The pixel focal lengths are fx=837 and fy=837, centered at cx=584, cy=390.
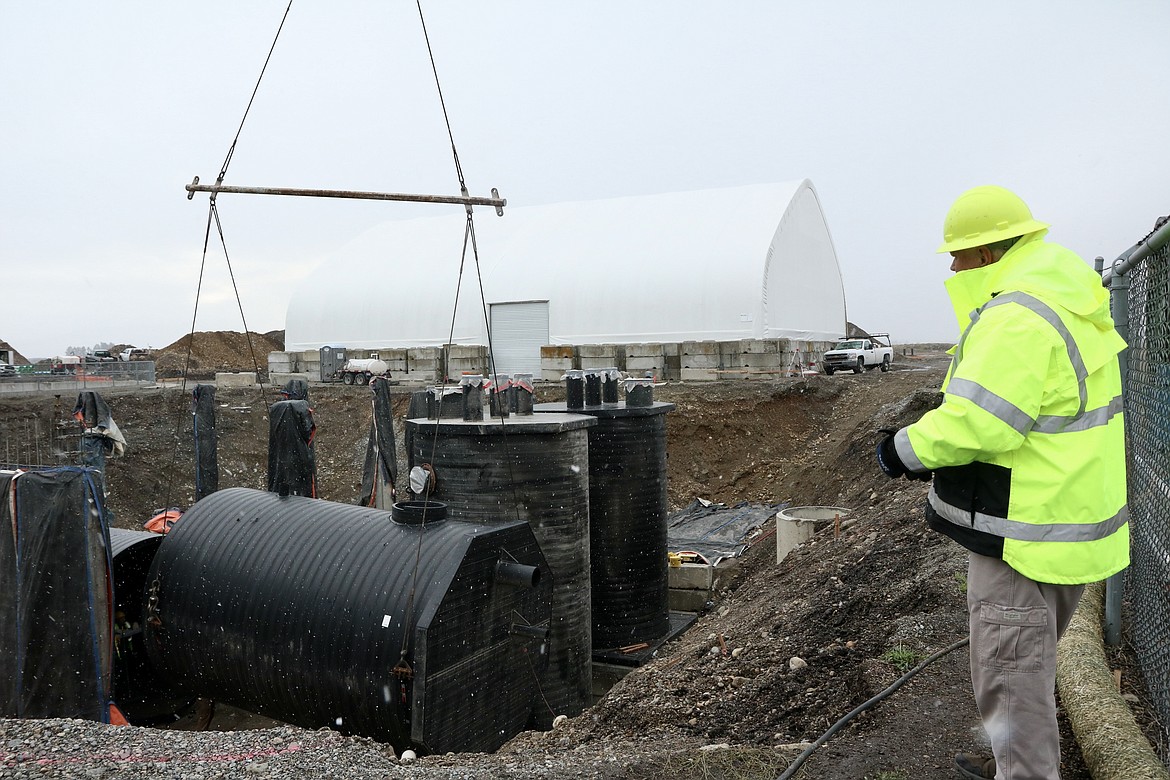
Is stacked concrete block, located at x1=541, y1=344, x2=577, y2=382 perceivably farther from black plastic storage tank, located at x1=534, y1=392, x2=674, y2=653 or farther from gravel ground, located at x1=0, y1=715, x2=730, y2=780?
gravel ground, located at x1=0, y1=715, x2=730, y2=780

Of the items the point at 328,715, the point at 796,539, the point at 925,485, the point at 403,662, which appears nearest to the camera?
the point at 403,662

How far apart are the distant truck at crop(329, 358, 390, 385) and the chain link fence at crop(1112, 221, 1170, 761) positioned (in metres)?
26.2

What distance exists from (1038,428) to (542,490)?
5.72 meters

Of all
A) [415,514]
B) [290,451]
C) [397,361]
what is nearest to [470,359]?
[397,361]

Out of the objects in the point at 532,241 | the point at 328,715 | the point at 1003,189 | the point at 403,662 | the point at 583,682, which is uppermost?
the point at 532,241

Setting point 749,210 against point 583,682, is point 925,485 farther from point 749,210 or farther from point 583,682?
point 749,210

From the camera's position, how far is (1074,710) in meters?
3.69

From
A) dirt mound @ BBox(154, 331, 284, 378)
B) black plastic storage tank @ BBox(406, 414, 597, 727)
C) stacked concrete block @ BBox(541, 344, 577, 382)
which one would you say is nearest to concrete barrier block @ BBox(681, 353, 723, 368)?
stacked concrete block @ BBox(541, 344, 577, 382)

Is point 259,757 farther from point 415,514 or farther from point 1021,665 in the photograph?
point 1021,665

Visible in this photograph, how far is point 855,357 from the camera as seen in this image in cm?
2755

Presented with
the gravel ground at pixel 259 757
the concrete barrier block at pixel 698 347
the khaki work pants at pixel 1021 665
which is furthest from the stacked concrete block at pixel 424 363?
the khaki work pants at pixel 1021 665

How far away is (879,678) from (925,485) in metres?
5.75

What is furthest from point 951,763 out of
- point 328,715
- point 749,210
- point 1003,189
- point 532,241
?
point 532,241

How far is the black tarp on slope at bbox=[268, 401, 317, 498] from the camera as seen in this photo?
796 centimetres
